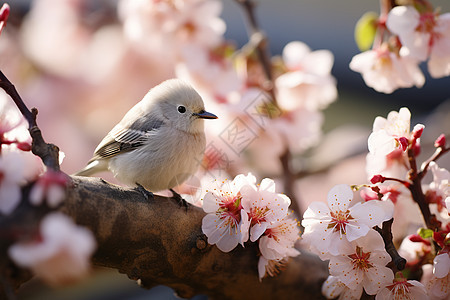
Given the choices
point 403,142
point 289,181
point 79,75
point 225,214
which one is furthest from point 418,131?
point 79,75

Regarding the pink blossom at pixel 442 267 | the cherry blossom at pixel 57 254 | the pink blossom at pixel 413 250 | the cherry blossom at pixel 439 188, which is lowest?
the pink blossom at pixel 413 250

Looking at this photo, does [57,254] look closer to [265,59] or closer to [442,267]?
[442,267]

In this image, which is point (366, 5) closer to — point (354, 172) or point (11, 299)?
point (354, 172)

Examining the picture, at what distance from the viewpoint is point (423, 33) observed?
0.69 meters

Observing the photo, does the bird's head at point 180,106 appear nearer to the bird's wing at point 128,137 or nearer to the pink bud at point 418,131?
the bird's wing at point 128,137

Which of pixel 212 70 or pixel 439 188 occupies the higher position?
pixel 212 70

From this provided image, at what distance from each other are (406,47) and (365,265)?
33 centimetres

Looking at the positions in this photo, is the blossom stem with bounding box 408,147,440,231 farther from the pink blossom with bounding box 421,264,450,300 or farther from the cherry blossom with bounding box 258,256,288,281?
the cherry blossom with bounding box 258,256,288,281

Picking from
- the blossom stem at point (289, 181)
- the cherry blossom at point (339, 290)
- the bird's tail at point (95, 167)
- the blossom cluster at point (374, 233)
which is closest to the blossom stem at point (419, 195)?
the blossom cluster at point (374, 233)

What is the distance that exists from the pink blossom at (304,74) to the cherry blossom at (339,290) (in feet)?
1.47

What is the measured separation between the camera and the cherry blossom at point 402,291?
0.55 meters

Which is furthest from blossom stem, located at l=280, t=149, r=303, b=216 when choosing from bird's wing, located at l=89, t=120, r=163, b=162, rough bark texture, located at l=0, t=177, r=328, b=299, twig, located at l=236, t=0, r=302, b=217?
bird's wing, located at l=89, t=120, r=163, b=162

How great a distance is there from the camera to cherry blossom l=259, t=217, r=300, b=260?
58cm

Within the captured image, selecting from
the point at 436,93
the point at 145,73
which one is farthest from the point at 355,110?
the point at 145,73
